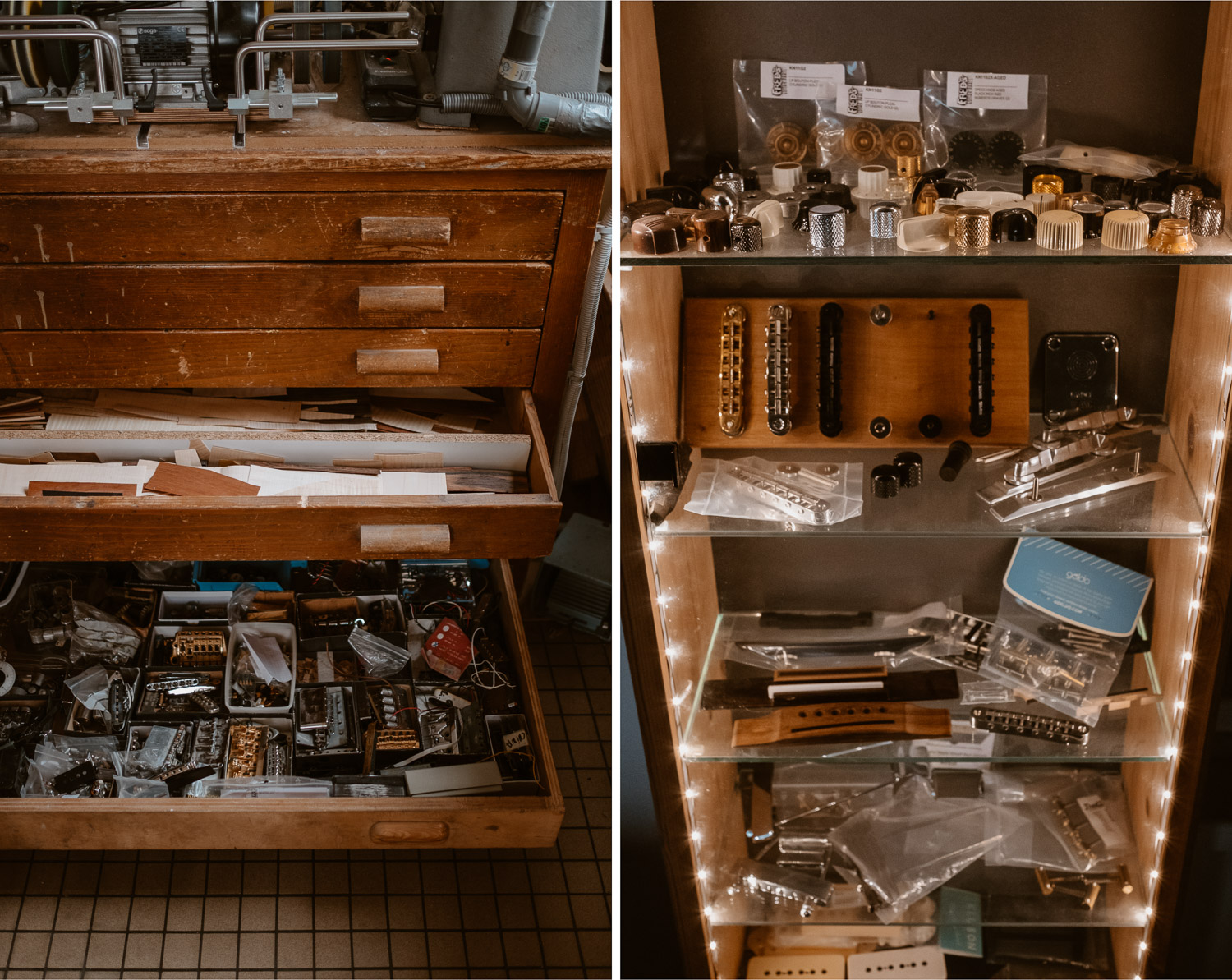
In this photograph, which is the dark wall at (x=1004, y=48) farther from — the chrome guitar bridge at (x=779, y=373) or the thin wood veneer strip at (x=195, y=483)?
the thin wood veneer strip at (x=195, y=483)

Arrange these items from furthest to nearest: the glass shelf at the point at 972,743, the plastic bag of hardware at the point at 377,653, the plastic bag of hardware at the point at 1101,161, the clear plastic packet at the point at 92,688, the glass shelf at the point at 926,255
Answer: the plastic bag of hardware at the point at 377,653 < the clear plastic packet at the point at 92,688 < the glass shelf at the point at 972,743 < the plastic bag of hardware at the point at 1101,161 < the glass shelf at the point at 926,255

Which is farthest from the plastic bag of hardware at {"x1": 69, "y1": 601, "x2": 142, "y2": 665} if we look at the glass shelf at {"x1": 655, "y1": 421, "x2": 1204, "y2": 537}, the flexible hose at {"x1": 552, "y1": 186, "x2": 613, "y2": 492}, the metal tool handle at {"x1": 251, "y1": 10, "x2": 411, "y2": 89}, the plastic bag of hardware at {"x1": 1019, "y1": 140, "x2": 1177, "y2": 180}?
the plastic bag of hardware at {"x1": 1019, "y1": 140, "x2": 1177, "y2": 180}

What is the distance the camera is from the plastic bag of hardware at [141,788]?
72.7 inches

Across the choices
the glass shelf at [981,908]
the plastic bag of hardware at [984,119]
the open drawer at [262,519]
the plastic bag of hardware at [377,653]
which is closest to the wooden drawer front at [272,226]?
the open drawer at [262,519]

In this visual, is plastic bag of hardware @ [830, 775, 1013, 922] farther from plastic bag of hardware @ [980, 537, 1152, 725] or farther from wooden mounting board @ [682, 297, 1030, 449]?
wooden mounting board @ [682, 297, 1030, 449]

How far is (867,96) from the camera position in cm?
144

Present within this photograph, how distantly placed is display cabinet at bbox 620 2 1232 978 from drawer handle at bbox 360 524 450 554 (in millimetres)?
386

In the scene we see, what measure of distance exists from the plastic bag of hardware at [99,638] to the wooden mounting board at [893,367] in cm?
127

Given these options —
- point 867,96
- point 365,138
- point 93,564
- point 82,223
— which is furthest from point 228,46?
point 93,564

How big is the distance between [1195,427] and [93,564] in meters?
2.02

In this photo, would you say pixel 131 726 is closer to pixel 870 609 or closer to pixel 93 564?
pixel 93 564

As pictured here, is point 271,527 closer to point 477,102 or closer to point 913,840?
point 477,102

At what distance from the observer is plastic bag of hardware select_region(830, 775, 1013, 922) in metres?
1.81

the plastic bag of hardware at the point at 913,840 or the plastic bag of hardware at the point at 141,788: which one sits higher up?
the plastic bag of hardware at the point at 141,788
